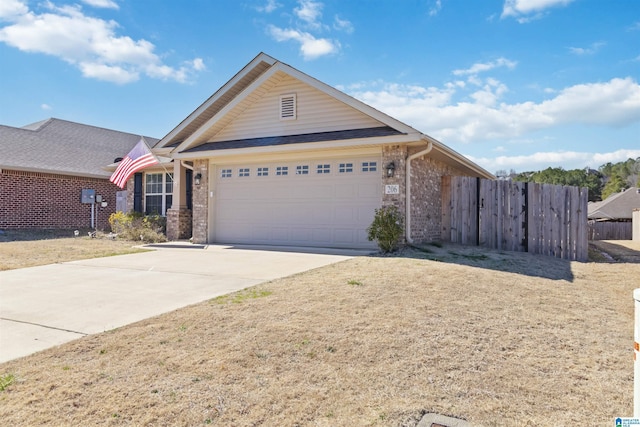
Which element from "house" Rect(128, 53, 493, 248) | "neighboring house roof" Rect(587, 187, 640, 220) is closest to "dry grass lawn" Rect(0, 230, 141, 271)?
"house" Rect(128, 53, 493, 248)

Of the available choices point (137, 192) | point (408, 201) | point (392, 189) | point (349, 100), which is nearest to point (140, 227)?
point (137, 192)

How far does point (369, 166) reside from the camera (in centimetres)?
1096

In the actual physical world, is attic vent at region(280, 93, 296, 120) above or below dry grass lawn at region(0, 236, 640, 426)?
above

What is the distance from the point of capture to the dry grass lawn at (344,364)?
278 centimetres

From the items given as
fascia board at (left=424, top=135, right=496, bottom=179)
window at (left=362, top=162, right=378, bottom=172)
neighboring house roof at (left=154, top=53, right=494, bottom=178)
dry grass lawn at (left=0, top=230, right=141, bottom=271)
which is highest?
neighboring house roof at (left=154, top=53, right=494, bottom=178)

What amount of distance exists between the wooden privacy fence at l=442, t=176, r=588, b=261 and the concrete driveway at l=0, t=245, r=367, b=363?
3794mm

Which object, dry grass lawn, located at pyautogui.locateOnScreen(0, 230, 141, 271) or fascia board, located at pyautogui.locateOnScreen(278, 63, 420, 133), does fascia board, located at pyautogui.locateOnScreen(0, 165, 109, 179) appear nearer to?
dry grass lawn, located at pyautogui.locateOnScreen(0, 230, 141, 271)

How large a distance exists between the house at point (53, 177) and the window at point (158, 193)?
4155mm

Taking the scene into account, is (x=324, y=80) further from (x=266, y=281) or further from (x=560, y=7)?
(x=266, y=281)

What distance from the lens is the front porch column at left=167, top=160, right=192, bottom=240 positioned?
14.6 metres

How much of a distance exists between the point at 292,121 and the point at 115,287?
7241 millimetres

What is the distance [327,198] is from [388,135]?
100 inches

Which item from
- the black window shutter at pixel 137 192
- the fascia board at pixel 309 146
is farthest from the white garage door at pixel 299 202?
the black window shutter at pixel 137 192

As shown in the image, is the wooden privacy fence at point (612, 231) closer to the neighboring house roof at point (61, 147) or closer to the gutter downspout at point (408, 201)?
the gutter downspout at point (408, 201)
